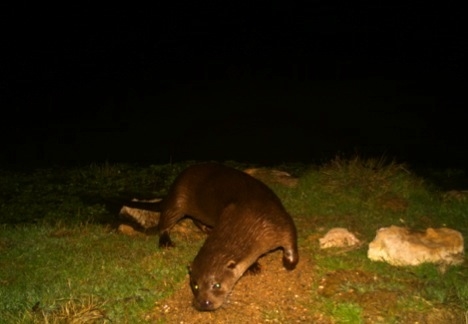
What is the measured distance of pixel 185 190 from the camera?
647 centimetres

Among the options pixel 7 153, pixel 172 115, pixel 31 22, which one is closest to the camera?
pixel 7 153

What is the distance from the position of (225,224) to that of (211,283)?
2.21ft

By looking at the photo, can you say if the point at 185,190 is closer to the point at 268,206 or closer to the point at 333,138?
the point at 268,206

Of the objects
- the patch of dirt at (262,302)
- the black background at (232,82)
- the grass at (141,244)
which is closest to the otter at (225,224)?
the patch of dirt at (262,302)

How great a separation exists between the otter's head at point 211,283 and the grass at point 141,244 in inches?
18.8

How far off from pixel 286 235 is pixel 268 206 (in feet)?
1.02

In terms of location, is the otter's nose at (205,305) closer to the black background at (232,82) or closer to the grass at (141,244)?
the grass at (141,244)


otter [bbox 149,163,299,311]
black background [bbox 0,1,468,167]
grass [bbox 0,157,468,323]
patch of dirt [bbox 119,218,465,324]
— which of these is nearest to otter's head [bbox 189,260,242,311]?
otter [bbox 149,163,299,311]

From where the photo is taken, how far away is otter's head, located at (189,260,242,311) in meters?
4.76

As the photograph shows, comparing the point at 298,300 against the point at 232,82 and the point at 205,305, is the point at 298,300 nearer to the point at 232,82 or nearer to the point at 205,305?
the point at 205,305

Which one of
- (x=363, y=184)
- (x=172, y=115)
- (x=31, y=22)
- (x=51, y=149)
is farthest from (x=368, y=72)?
(x=31, y=22)

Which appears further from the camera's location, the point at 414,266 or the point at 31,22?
the point at 31,22

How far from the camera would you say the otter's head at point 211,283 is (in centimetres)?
476

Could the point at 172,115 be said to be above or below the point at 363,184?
below
